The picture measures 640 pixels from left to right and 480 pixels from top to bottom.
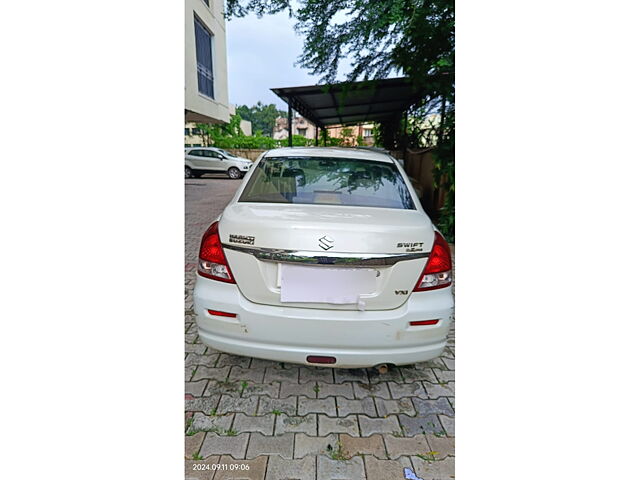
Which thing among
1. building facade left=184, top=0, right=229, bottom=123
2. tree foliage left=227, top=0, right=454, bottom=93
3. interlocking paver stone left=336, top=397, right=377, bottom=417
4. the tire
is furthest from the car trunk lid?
the tire

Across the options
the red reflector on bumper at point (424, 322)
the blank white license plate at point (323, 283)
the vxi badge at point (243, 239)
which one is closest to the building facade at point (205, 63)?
the vxi badge at point (243, 239)

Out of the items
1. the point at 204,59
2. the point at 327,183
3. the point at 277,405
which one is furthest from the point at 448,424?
the point at 204,59

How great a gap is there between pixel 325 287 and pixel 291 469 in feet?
2.82

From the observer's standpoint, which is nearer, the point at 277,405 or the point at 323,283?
the point at 323,283

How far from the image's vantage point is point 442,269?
6.26 feet

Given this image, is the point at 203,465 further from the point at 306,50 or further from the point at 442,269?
the point at 306,50

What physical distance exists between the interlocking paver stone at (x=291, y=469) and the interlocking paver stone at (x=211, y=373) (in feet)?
2.47

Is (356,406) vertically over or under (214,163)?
under

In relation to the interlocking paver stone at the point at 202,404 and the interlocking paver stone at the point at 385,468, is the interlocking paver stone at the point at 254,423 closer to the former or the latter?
the interlocking paver stone at the point at 202,404

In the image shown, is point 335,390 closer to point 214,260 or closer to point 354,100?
point 214,260

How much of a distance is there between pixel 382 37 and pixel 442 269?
2983mm

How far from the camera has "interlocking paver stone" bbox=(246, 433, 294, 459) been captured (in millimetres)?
1726

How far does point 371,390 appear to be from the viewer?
2.19m

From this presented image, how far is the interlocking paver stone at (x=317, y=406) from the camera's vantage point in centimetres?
200
